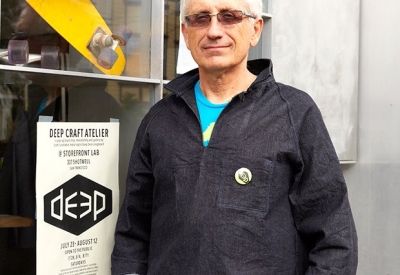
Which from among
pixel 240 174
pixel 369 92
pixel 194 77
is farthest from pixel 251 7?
pixel 369 92

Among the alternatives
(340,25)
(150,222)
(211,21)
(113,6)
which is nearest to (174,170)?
(150,222)

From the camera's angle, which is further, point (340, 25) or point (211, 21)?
point (340, 25)

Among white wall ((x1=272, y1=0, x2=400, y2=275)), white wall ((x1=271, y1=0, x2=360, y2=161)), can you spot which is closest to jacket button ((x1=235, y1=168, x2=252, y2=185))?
white wall ((x1=271, y1=0, x2=360, y2=161))

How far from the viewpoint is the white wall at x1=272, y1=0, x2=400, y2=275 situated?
12.8ft

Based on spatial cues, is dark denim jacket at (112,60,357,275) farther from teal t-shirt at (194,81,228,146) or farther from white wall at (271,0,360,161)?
white wall at (271,0,360,161)

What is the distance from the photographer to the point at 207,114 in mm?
2264

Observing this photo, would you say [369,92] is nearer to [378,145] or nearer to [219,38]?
[378,145]

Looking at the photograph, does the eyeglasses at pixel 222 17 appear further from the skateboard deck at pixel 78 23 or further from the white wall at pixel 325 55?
the white wall at pixel 325 55

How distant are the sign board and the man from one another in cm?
42

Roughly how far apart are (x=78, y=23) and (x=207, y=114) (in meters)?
0.85

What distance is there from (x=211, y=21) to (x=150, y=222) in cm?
78

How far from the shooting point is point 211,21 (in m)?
2.20

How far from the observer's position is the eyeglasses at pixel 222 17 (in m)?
2.19

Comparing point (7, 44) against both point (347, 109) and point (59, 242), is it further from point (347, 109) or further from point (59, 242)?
point (347, 109)
